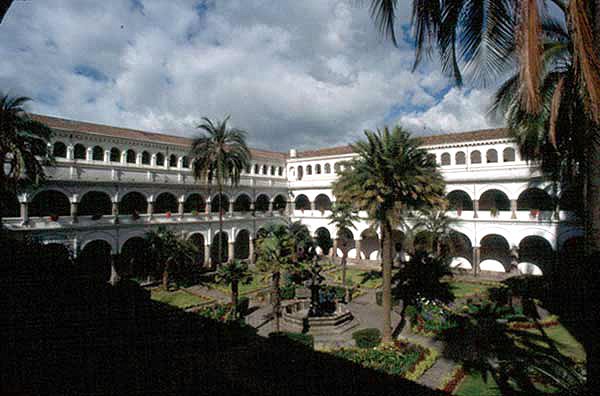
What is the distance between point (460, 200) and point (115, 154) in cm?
3232

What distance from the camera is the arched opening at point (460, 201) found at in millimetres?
33344

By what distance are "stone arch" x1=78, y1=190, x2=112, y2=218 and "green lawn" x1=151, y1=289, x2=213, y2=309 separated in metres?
8.09

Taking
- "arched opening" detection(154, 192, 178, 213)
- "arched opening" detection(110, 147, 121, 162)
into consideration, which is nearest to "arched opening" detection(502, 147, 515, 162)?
"arched opening" detection(154, 192, 178, 213)

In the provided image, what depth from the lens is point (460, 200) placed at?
1330 inches

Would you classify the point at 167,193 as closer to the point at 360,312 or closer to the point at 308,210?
the point at 308,210

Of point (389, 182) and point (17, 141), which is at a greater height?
point (17, 141)

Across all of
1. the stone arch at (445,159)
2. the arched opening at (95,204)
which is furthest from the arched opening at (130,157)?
the stone arch at (445,159)

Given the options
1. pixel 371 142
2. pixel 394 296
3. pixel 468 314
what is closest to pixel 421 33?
pixel 371 142

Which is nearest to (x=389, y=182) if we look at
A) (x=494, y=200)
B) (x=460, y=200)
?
(x=460, y=200)

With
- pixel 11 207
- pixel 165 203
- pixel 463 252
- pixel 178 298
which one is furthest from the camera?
pixel 463 252

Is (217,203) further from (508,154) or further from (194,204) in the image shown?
(508,154)

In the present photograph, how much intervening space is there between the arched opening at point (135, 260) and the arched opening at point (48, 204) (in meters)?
5.71

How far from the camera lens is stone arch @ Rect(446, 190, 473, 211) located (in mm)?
33344

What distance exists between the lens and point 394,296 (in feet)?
80.1
